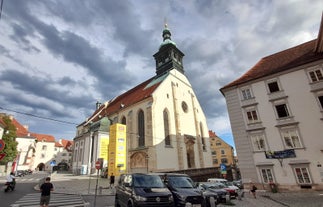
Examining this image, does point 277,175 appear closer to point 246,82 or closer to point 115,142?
point 246,82

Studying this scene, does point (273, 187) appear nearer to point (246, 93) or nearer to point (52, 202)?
point (246, 93)

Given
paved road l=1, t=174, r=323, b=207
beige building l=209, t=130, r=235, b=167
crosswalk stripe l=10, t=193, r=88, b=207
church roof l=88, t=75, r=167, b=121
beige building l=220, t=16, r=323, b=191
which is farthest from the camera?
beige building l=209, t=130, r=235, b=167

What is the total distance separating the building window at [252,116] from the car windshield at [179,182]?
10.5m

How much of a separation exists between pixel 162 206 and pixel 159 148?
1699 centimetres

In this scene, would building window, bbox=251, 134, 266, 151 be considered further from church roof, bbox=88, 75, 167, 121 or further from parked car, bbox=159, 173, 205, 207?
church roof, bbox=88, 75, 167, 121

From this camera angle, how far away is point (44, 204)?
25.3 ft

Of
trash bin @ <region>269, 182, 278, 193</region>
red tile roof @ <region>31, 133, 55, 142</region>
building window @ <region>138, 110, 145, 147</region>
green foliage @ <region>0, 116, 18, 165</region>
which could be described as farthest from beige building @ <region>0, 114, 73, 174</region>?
trash bin @ <region>269, 182, 278, 193</region>

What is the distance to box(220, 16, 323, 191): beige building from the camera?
13477mm

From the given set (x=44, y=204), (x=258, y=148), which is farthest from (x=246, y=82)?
(x=44, y=204)

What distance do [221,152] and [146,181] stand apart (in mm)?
47033

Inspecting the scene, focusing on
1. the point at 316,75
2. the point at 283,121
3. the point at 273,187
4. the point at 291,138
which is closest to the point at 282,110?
the point at 283,121

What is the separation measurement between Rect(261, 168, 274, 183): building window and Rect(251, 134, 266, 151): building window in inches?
73.1

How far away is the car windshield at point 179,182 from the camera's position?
9016mm

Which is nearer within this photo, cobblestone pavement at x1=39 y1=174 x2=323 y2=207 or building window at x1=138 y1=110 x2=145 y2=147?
cobblestone pavement at x1=39 y1=174 x2=323 y2=207
